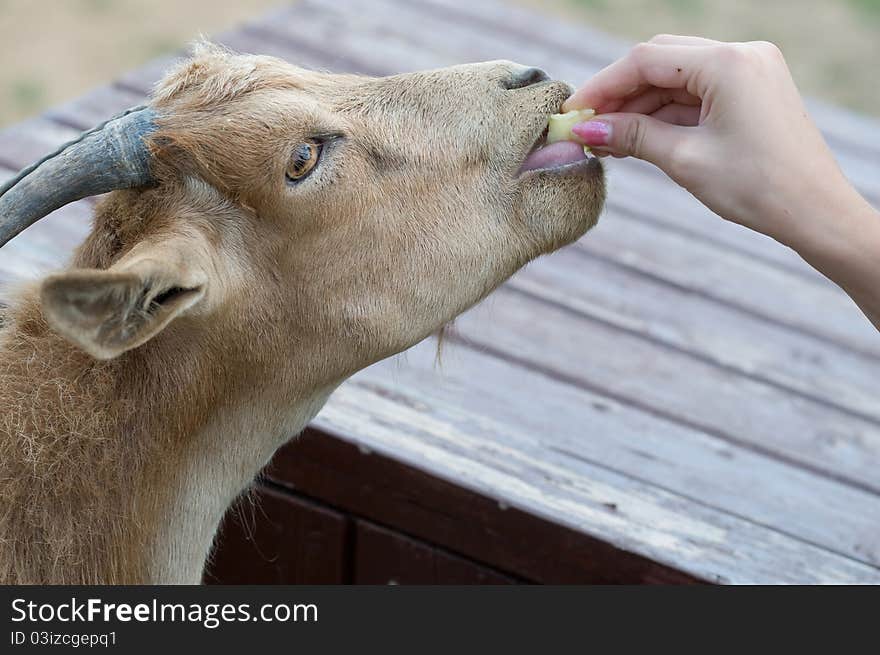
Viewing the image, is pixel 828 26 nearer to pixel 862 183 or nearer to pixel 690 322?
pixel 862 183

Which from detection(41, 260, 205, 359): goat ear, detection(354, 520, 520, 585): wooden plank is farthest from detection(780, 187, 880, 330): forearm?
detection(354, 520, 520, 585): wooden plank

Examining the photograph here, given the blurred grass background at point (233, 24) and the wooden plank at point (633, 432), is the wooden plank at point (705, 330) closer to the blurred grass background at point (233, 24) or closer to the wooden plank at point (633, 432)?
Result: the wooden plank at point (633, 432)

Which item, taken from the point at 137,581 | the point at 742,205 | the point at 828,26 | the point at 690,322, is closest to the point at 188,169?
the point at 137,581

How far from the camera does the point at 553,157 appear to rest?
3109 millimetres

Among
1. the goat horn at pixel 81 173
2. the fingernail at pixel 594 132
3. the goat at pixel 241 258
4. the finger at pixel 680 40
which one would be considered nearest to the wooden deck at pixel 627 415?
the goat at pixel 241 258

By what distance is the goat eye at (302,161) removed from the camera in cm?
295

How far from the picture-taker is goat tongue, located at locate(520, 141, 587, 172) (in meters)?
3.10

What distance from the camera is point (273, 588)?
3.20 m

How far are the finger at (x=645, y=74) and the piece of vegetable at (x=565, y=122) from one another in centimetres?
2

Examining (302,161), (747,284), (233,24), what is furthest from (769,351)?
(233,24)

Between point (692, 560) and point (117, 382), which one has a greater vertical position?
point (117, 382)

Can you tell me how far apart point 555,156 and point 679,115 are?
0.37 meters

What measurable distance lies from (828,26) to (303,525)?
31.7 feet

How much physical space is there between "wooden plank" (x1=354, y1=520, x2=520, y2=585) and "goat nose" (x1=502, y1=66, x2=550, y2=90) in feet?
5.48
